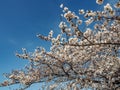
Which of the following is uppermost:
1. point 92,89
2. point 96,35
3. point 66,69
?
point 96,35

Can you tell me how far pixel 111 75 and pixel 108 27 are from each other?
2499mm

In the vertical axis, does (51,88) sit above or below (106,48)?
below

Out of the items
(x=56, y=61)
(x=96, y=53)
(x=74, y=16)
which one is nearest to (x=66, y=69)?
(x=56, y=61)

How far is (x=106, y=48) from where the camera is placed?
47.3 feet

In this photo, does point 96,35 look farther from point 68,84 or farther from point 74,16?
point 74,16

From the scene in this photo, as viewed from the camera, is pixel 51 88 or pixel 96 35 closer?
pixel 96 35

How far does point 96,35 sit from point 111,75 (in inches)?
73.0

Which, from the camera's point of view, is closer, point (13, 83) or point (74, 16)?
point (74, 16)

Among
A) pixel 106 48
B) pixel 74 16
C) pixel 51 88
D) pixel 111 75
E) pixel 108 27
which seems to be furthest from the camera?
pixel 51 88

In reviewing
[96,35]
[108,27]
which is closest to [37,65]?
[96,35]

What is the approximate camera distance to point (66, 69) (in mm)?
14781

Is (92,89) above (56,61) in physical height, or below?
below

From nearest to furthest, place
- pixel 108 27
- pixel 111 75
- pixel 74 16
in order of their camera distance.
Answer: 1. pixel 74 16
2. pixel 108 27
3. pixel 111 75

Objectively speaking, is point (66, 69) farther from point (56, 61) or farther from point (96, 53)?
point (96, 53)
